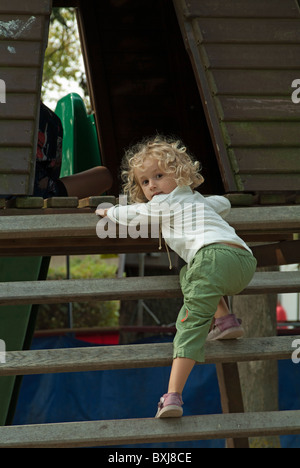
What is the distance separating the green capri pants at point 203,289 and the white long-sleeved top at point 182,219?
6cm

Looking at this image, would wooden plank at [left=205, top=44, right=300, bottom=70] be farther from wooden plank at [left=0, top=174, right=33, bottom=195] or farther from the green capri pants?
the green capri pants

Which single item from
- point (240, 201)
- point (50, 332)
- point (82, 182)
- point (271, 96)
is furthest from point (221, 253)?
point (50, 332)

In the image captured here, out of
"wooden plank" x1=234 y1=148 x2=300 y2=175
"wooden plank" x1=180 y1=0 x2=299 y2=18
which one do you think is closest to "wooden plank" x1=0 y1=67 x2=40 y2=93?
"wooden plank" x1=180 y1=0 x2=299 y2=18

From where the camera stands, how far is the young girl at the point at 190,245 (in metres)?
3.21

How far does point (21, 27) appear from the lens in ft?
14.1

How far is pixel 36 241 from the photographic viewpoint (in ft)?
13.7

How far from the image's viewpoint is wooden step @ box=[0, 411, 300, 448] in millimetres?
3102

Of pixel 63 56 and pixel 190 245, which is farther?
pixel 63 56

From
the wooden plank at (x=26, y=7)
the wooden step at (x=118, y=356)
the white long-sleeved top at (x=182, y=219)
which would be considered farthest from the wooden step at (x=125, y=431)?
the wooden plank at (x=26, y=7)

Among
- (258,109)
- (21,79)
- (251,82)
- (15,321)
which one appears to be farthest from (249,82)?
(15,321)

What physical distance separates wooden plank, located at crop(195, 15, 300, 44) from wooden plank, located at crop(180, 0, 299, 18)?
36 mm

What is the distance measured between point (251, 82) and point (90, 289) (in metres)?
1.68

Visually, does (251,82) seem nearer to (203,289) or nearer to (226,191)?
(226,191)

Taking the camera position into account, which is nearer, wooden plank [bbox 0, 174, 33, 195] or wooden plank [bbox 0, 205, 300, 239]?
wooden plank [bbox 0, 205, 300, 239]
